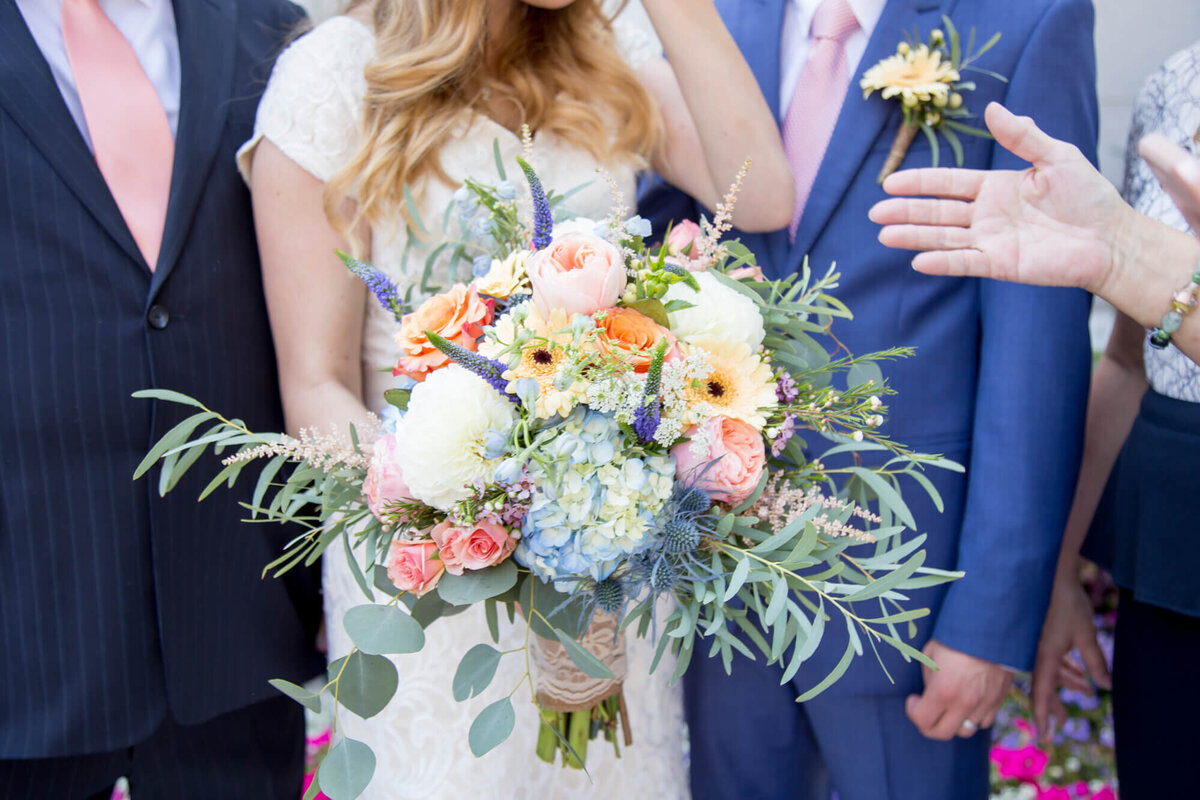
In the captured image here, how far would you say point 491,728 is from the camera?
1040mm

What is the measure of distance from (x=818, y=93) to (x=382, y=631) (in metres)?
1.42

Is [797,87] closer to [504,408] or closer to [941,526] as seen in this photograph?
[941,526]

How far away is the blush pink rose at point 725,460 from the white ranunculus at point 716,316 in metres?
0.11

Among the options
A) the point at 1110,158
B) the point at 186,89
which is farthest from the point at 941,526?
the point at 1110,158

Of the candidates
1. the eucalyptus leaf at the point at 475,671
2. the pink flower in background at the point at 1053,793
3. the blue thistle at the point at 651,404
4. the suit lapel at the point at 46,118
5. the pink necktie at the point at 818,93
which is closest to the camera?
the blue thistle at the point at 651,404

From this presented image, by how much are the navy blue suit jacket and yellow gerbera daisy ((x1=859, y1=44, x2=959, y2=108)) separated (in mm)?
47

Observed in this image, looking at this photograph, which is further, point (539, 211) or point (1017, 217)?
point (1017, 217)

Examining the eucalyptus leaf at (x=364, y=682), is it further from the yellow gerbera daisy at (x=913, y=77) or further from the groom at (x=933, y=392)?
the yellow gerbera daisy at (x=913, y=77)

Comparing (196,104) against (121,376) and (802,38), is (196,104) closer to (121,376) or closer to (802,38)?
(121,376)

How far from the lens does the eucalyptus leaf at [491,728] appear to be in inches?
40.4

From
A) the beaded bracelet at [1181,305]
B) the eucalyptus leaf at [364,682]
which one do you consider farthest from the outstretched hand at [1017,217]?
the eucalyptus leaf at [364,682]

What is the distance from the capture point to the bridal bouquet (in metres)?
1.00

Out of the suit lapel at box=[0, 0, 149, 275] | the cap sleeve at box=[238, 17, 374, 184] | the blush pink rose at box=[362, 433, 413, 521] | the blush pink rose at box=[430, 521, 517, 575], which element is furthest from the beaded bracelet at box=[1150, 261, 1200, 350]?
the suit lapel at box=[0, 0, 149, 275]

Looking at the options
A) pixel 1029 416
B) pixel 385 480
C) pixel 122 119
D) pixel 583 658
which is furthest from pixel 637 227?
pixel 122 119
